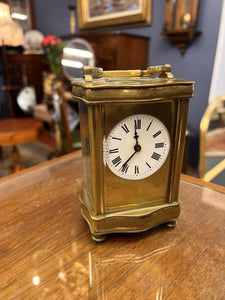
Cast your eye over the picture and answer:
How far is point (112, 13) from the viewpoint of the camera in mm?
2602

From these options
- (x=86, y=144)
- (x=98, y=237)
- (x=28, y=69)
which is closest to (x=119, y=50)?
(x=86, y=144)

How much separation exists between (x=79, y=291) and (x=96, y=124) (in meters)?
0.32

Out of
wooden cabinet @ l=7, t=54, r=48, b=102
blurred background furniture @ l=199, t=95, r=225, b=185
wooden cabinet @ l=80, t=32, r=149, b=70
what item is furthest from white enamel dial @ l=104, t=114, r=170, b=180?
wooden cabinet @ l=7, t=54, r=48, b=102

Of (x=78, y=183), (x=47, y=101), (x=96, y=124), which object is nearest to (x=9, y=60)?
(x=47, y=101)

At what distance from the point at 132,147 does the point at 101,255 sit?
253mm

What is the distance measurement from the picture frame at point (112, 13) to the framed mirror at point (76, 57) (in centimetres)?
46

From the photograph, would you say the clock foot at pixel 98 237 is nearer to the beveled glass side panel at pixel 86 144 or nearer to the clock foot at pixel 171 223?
the beveled glass side panel at pixel 86 144

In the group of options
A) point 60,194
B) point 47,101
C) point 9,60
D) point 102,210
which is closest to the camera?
point 102,210

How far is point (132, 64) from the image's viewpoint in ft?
7.34

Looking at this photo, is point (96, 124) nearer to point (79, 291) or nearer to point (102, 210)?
point (102, 210)

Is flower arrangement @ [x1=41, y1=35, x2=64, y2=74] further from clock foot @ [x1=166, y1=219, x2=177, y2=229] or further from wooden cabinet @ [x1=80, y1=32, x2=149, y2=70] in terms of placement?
clock foot @ [x1=166, y1=219, x2=177, y2=229]

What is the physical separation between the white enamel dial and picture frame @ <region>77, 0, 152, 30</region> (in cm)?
215

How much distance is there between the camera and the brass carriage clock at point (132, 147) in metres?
0.49

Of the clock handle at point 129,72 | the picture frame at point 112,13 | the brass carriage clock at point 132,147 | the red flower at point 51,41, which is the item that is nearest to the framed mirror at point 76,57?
the red flower at point 51,41
